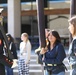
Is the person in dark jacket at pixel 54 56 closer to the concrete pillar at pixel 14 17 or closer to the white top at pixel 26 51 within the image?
the white top at pixel 26 51

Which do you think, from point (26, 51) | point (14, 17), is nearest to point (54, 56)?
point (26, 51)

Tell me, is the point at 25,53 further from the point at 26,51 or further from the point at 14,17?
the point at 14,17

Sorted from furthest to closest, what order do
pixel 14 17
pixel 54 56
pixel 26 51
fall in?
1. pixel 14 17
2. pixel 26 51
3. pixel 54 56

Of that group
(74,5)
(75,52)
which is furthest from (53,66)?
(74,5)

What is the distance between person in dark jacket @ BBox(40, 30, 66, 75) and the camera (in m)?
5.44

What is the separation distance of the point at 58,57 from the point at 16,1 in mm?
12698

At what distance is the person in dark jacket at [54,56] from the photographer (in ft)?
17.9

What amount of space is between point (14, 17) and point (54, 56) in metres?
12.3

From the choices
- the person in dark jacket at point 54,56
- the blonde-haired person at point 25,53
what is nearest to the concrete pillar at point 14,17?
the blonde-haired person at point 25,53

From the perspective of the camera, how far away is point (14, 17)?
57.8 ft

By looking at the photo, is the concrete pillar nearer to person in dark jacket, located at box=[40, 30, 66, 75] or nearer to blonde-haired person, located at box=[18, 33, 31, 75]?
blonde-haired person, located at box=[18, 33, 31, 75]

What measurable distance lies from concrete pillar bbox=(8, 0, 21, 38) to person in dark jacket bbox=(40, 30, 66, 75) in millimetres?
12124

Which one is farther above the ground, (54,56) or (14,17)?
(54,56)

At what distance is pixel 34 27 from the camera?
802 inches
